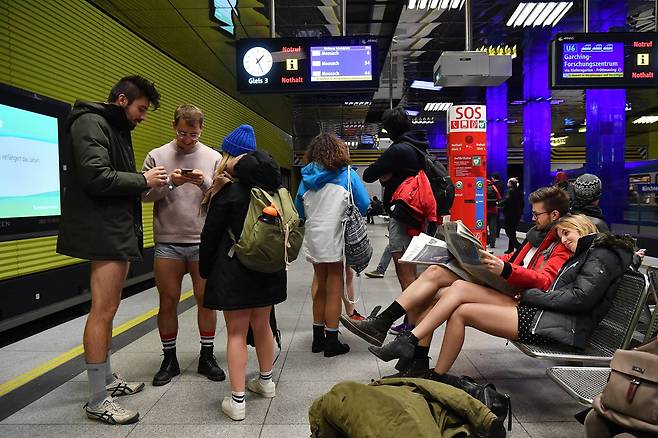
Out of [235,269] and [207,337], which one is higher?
[235,269]

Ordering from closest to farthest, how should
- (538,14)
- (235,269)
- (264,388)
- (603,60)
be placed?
(235,269), (264,388), (603,60), (538,14)

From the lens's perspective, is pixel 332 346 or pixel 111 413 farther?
pixel 332 346

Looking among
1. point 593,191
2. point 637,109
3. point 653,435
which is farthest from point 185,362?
point 637,109

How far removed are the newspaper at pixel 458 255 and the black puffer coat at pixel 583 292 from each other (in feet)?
0.73

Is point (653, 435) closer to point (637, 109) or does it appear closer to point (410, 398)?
point (410, 398)

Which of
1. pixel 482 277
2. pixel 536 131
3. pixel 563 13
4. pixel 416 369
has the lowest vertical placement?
pixel 416 369

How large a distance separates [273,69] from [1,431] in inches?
234

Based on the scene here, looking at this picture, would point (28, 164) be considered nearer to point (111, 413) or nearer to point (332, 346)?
point (111, 413)

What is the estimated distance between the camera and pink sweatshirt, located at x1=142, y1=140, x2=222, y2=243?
10.0 ft

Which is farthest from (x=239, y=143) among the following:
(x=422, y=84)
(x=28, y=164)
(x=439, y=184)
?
(x=422, y=84)

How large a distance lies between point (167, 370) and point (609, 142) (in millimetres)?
11357

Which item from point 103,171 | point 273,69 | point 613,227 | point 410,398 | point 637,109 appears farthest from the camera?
point 637,109

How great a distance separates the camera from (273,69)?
24.1 feet

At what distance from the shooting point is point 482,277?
9.18 ft
